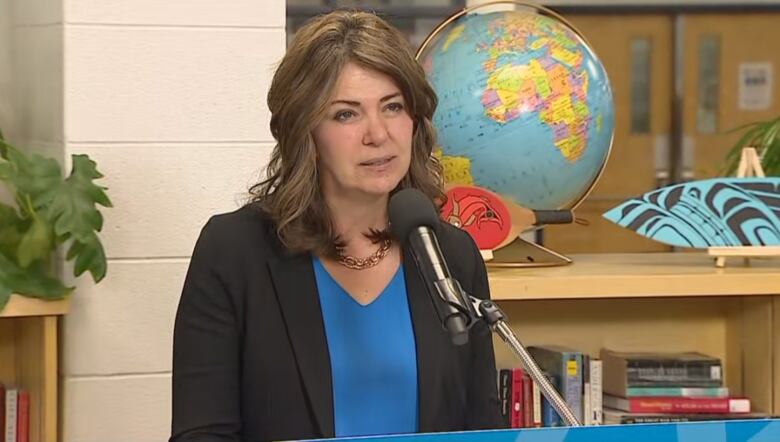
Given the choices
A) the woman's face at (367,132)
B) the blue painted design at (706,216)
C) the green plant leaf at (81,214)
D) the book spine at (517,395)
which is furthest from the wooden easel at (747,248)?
the green plant leaf at (81,214)

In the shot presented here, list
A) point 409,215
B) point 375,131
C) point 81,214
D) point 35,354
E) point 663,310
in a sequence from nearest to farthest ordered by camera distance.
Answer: point 409,215
point 375,131
point 81,214
point 35,354
point 663,310

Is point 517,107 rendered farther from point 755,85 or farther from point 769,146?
point 755,85

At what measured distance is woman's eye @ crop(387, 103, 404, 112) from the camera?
1.65 m

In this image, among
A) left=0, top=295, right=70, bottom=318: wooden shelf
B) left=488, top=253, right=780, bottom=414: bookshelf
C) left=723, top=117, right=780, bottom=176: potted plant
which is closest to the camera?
left=0, top=295, right=70, bottom=318: wooden shelf

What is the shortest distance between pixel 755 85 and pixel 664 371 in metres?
4.13

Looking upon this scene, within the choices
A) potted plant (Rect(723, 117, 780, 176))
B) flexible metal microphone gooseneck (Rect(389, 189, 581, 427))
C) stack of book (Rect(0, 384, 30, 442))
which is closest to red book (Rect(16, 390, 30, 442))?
stack of book (Rect(0, 384, 30, 442))

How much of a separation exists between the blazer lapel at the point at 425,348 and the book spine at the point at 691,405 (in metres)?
0.74

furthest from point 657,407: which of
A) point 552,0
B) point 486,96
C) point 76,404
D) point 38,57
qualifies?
point 552,0

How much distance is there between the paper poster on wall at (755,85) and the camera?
20.2 feet

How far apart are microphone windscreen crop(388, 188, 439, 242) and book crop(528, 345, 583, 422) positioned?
1022 mm

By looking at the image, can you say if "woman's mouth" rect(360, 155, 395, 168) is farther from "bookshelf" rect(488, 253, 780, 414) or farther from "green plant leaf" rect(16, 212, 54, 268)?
"green plant leaf" rect(16, 212, 54, 268)

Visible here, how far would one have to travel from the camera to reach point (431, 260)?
1.25m

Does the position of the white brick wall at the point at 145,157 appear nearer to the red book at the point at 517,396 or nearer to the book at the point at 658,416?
the red book at the point at 517,396

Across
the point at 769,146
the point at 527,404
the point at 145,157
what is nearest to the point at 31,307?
the point at 145,157
